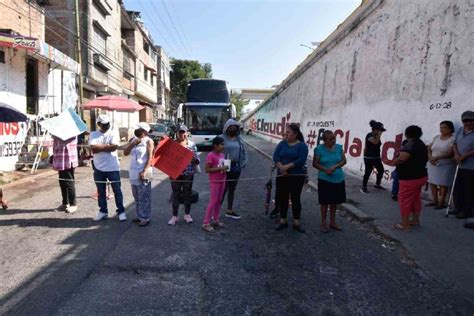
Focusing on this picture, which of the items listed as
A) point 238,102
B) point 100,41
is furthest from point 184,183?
point 238,102

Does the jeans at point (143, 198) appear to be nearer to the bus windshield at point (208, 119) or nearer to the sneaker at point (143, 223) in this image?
the sneaker at point (143, 223)

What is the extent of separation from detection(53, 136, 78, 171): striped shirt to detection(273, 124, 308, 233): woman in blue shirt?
361 centimetres

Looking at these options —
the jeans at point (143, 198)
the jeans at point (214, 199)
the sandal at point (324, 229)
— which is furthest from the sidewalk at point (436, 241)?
the jeans at point (143, 198)

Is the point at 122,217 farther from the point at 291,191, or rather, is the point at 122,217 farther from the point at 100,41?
the point at 100,41

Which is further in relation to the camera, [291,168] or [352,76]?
[352,76]

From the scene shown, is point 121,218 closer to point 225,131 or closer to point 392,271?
point 225,131

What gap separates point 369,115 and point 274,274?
7543mm

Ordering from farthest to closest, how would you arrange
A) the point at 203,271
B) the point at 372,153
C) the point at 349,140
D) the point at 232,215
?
the point at 349,140 → the point at 372,153 → the point at 232,215 → the point at 203,271

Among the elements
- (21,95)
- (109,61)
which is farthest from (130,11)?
(21,95)

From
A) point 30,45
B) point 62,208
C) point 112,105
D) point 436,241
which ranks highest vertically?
point 30,45

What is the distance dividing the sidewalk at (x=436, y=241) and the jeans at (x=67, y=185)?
17.4 ft

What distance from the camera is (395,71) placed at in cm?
924

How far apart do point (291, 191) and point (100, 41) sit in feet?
72.2

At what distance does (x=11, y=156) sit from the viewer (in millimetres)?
11547
